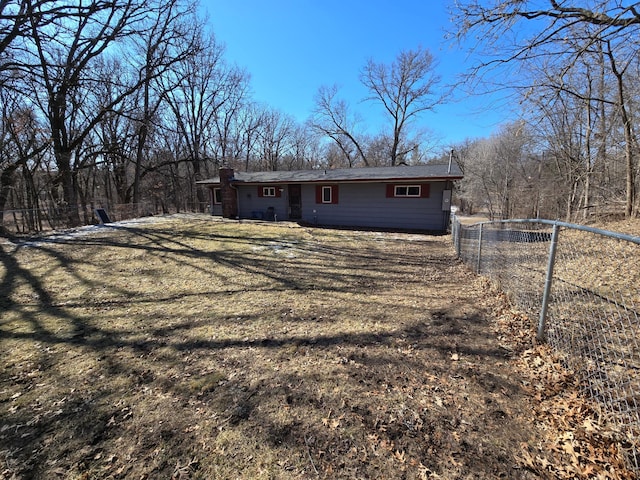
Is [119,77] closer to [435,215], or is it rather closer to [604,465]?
[435,215]

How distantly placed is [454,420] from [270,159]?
34429 mm

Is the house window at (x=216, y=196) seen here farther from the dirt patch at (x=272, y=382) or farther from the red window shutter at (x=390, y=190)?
the dirt patch at (x=272, y=382)

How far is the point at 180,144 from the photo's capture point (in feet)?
83.0

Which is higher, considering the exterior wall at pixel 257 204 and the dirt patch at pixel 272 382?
the exterior wall at pixel 257 204

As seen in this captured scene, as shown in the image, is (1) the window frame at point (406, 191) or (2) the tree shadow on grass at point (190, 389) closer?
A: (2) the tree shadow on grass at point (190, 389)

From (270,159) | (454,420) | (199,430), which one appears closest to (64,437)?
(199,430)

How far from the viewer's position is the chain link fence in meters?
2.07

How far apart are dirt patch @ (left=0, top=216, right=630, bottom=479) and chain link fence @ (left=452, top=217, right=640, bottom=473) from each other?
224mm

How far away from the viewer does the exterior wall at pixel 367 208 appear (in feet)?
38.8

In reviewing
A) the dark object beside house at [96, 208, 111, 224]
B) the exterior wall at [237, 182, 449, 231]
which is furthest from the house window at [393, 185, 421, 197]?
the dark object beside house at [96, 208, 111, 224]

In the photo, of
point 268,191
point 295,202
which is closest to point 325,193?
point 295,202

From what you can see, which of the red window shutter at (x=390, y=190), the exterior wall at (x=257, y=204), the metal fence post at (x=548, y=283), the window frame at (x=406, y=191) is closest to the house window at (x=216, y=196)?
the exterior wall at (x=257, y=204)

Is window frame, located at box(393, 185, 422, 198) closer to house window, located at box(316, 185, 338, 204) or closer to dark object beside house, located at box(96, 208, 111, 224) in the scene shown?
house window, located at box(316, 185, 338, 204)

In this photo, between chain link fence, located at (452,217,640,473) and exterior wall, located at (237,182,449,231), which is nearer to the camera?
chain link fence, located at (452,217,640,473)
